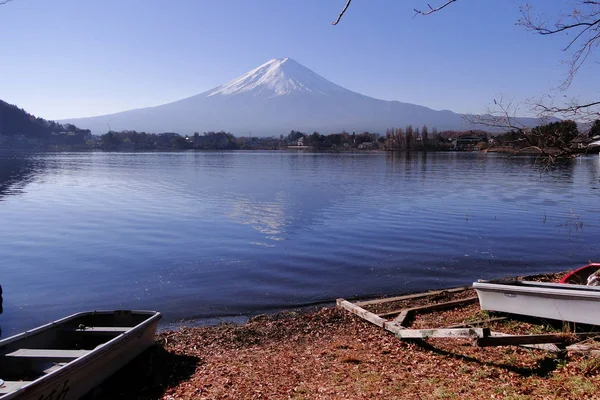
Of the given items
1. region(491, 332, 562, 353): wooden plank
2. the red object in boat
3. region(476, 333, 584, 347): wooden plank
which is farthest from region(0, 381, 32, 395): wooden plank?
the red object in boat

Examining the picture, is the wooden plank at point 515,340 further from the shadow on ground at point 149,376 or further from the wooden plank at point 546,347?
the shadow on ground at point 149,376

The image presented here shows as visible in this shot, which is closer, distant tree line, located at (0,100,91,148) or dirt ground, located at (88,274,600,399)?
dirt ground, located at (88,274,600,399)

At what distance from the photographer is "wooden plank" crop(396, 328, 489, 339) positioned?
6.48m

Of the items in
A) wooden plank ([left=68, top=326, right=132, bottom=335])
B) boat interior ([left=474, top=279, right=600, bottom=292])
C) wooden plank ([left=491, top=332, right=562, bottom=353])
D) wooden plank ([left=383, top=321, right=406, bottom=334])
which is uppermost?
boat interior ([left=474, top=279, right=600, bottom=292])

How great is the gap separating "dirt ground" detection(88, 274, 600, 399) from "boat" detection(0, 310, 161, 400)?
35 centimetres

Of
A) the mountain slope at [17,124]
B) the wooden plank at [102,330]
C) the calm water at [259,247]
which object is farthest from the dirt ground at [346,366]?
the mountain slope at [17,124]

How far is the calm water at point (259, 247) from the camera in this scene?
12.2 m

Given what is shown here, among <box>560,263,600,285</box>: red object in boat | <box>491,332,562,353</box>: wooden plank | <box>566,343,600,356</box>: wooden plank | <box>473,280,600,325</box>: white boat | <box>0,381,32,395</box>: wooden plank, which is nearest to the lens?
<box>0,381,32,395</box>: wooden plank

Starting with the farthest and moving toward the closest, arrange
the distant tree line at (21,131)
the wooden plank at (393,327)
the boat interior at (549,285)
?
the distant tree line at (21,131) → the wooden plank at (393,327) → the boat interior at (549,285)

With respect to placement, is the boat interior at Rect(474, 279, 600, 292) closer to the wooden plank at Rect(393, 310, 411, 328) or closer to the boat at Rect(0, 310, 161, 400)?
the wooden plank at Rect(393, 310, 411, 328)

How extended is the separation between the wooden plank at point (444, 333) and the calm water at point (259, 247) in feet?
14.0

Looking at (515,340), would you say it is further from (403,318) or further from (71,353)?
(71,353)

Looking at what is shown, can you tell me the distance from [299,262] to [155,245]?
5848 millimetres

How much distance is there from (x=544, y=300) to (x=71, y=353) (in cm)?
696
